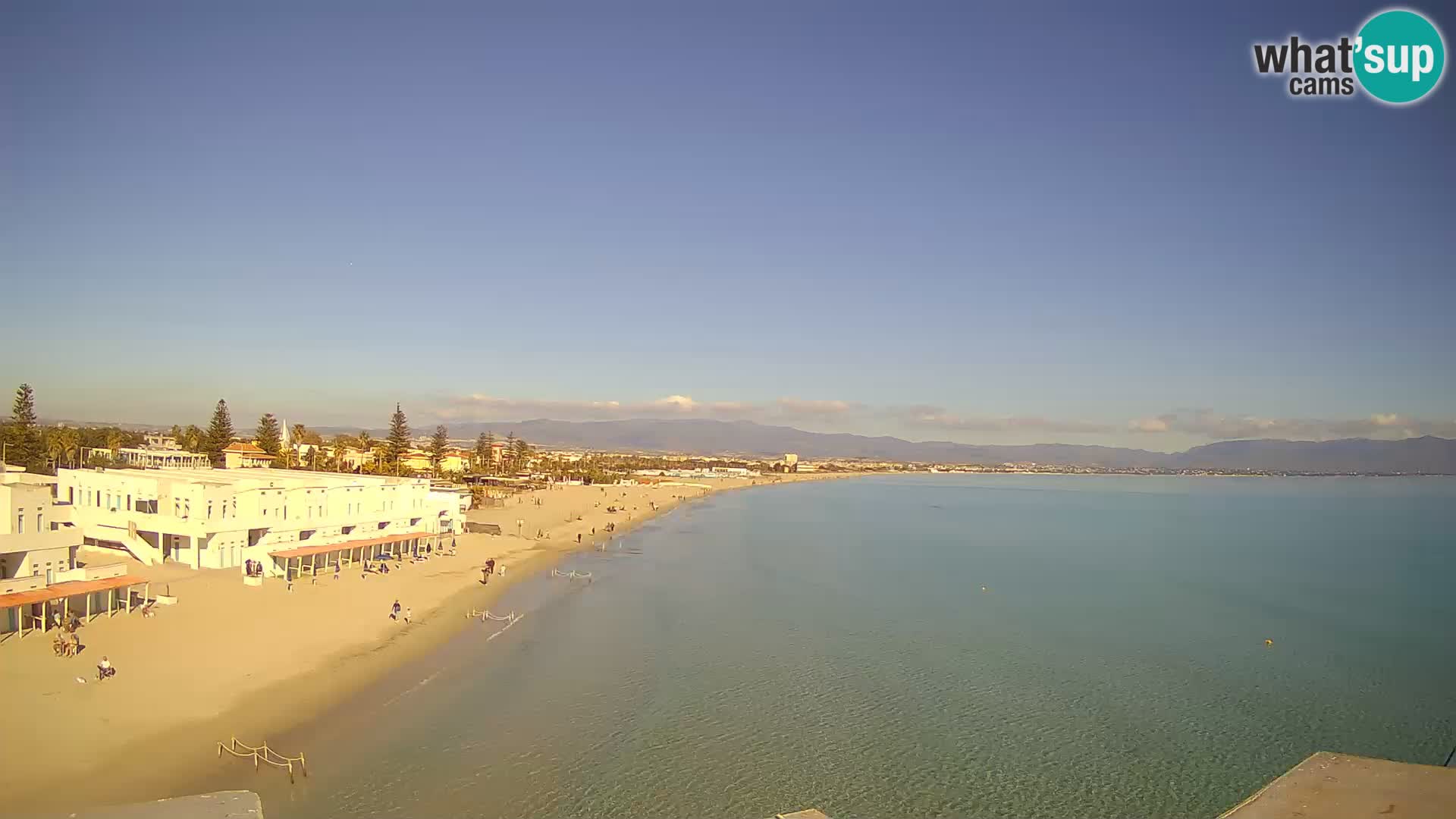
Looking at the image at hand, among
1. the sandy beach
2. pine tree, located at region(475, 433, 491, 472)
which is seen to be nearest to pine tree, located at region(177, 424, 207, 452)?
pine tree, located at region(475, 433, 491, 472)

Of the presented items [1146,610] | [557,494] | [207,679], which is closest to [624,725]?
[207,679]

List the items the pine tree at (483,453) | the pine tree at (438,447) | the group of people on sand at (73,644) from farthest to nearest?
the pine tree at (483,453), the pine tree at (438,447), the group of people on sand at (73,644)

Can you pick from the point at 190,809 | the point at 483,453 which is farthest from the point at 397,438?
the point at 190,809

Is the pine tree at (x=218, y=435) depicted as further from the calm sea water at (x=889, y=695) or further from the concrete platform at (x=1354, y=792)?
the concrete platform at (x=1354, y=792)

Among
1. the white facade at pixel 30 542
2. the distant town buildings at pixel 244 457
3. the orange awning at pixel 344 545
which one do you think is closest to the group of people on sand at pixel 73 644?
the white facade at pixel 30 542

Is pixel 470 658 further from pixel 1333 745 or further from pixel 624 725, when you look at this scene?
pixel 1333 745

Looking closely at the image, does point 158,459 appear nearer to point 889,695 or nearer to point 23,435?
point 23,435
